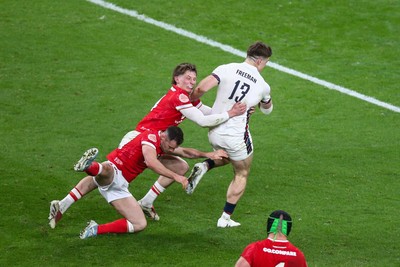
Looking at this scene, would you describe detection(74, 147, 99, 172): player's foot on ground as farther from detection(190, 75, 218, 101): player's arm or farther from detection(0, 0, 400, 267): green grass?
detection(190, 75, 218, 101): player's arm

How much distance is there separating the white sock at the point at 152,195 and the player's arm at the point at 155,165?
1.10m

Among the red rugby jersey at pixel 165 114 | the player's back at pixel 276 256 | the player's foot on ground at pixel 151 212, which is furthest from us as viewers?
the player's foot on ground at pixel 151 212

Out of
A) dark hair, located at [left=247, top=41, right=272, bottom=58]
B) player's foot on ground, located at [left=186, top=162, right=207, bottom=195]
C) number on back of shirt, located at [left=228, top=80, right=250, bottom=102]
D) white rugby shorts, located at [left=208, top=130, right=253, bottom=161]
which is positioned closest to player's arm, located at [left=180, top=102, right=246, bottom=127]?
number on back of shirt, located at [left=228, top=80, right=250, bottom=102]

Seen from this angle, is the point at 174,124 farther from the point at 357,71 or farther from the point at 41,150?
the point at 357,71

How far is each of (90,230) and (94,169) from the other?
777 millimetres

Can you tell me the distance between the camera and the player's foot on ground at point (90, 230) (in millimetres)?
12445

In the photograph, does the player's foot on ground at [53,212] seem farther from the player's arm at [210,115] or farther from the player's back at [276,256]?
the player's back at [276,256]

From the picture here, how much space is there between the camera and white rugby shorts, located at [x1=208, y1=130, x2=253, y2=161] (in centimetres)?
1314

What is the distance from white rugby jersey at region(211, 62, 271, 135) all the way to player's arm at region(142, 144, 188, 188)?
1118 millimetres

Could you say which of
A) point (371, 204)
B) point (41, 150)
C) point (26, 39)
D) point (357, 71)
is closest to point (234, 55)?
point (357, 71)

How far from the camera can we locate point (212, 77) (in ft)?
43.0

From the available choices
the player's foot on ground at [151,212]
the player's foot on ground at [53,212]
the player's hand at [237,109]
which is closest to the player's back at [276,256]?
the player's hand at [237,109]

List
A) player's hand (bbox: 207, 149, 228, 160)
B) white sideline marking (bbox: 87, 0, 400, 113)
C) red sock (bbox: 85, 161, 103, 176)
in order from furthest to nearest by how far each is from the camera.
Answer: white sideline marking (bbox: 87, 0, 400, 113) → player's hand (bbox: 207, 149, 228, 160) → red sock (bbox: 85, 161, 103, 176)

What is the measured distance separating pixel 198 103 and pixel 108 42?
24.3 feet
